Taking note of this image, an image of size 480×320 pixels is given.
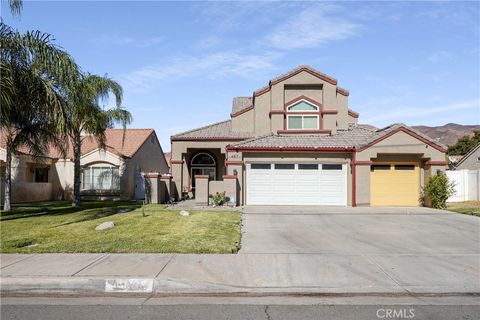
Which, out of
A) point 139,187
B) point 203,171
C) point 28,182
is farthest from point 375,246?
point 28,182

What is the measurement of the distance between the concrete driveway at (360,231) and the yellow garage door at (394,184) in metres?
1.80

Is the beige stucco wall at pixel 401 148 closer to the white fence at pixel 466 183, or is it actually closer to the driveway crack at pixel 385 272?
the white fence at pixel 466 183

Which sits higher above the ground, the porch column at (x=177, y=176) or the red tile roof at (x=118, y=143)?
the red tile roof at (x=118, y=143)

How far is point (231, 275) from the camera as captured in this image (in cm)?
776

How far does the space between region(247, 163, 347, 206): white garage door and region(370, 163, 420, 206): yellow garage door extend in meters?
1.54

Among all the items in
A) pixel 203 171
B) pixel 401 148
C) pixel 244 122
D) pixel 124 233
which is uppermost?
pixel 244 122

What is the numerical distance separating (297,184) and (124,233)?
37.0 ft

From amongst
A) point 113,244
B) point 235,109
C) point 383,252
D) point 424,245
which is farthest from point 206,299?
point 235,109

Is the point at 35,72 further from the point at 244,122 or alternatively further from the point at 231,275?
the point at 244,122

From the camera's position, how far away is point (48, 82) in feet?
43.8

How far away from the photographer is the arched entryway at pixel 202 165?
2844 centimetres

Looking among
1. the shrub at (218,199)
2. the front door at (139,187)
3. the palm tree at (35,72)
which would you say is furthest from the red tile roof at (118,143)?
the palm tree at (35,72)

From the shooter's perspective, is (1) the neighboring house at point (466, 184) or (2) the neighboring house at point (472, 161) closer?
(1) the neighboring house at point (466, 184)

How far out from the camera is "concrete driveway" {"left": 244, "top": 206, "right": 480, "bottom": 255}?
10.3 meters
